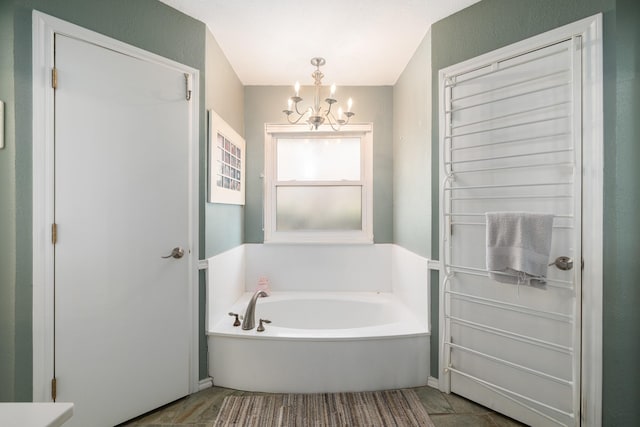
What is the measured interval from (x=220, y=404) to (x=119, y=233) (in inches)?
46.3

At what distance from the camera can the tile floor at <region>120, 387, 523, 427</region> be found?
5.78ft

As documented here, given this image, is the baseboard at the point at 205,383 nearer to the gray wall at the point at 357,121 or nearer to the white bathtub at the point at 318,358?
the white bathtub at the point at 318,358

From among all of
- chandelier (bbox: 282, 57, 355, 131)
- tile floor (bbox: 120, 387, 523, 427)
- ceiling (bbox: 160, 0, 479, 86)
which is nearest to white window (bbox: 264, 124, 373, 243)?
chandelier (bbox: 282, 57, 355, 131)

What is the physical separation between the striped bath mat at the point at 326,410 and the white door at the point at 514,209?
382 millimetres

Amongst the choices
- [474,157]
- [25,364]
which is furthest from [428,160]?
[25,364]

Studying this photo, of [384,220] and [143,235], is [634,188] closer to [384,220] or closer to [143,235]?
[384,220]

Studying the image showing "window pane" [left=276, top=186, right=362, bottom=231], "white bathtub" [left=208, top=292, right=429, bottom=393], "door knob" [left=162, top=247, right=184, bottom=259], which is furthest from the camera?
"window pane" [left=276, top=186, right=362, bottom=231]

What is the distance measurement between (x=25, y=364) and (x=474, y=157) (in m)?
2.52

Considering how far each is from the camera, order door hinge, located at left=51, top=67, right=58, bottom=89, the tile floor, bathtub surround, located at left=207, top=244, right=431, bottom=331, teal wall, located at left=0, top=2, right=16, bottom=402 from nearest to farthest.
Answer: teal wall, located at left=0, top=2, right=16, bottom=402 → door hinge, located at left=51, top=67, right=58, bottom=89 → the tile floor → bathtub surround, located at left=207, top=244, right=431, bottom=331

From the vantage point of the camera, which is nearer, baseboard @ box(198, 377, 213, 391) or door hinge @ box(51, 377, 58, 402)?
door hinge @ box(51, 377, 58, 402)

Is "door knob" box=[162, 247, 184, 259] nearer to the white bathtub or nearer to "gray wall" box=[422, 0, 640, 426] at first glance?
the white bathtub

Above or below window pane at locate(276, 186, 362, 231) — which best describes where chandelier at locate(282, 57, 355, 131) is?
above

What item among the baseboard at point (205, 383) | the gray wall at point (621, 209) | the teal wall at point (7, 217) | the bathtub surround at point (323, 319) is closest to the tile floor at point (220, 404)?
the baseboard at point (205, 383)

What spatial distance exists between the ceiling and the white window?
59 centimetres
